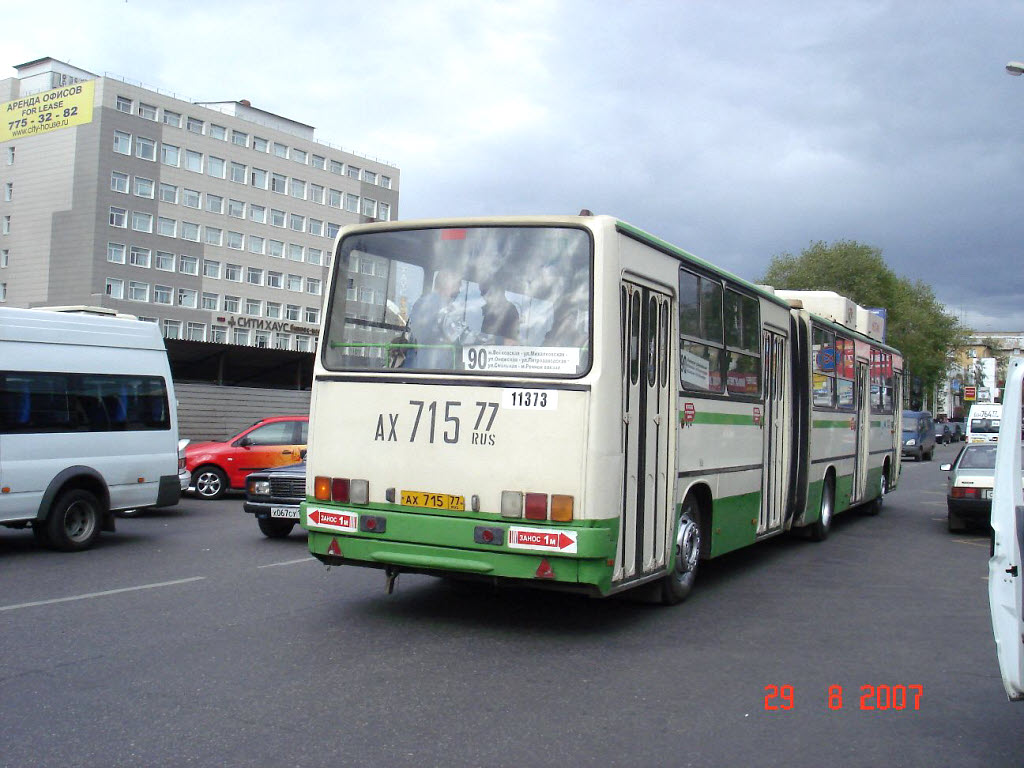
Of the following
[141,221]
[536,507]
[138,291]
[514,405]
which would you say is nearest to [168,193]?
[141,221]

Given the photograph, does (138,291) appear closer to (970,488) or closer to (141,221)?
(141,221)

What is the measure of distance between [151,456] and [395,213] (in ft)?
264

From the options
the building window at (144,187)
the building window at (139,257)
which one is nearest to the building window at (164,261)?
the building window at (139,257)

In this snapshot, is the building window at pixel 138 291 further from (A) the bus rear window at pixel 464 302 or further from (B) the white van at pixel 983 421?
(A) the bus rear window at pixel 464 302

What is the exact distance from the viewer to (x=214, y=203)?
76562 mm

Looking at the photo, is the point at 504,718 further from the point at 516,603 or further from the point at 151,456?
the point at 151,456

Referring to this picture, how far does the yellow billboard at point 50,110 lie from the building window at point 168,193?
796 cm

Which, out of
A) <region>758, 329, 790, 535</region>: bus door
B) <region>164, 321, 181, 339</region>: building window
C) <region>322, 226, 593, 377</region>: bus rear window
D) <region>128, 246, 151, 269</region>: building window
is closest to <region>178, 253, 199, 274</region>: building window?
<region>128, 246, 151, 269</region>: building window

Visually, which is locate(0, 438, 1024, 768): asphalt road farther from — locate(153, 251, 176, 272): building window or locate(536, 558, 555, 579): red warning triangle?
locate(153, 251, 176, 272): building window

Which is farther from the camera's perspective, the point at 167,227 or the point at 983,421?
the point at 167,227

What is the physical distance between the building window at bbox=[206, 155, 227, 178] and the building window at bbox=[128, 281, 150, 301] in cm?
1068

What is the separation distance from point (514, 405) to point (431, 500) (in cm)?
95

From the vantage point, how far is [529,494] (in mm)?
6941

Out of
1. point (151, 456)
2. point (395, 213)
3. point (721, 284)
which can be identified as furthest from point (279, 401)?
point (395, 213)
